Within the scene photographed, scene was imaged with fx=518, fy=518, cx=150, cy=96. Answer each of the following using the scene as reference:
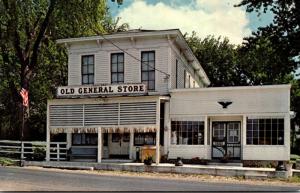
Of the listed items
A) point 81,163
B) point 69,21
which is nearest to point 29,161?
point 81,163

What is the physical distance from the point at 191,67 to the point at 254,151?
1217cm

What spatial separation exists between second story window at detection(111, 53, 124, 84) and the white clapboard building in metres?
0.06

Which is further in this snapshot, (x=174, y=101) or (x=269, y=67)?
(x=174, y=101)

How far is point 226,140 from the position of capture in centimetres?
2878

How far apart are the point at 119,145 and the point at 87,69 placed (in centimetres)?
510

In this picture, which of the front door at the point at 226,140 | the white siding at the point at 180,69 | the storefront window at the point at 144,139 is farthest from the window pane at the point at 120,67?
the front door at the point at 226,140

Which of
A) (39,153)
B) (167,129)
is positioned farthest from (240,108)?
(39,153)

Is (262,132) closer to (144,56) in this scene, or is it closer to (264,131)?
(264,131)

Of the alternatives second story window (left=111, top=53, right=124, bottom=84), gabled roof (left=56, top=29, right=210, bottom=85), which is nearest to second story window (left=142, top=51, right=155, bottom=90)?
gabled roof (left=56, top=29, right=210, bottom=85)

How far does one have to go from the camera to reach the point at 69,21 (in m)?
36.1

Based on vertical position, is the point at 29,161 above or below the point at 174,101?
below

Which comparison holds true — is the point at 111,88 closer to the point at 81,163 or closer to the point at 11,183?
the point at 81,163

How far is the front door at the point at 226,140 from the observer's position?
93.6 ft

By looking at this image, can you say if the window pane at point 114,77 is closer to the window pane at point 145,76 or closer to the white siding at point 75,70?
the window pane at point 145,76
